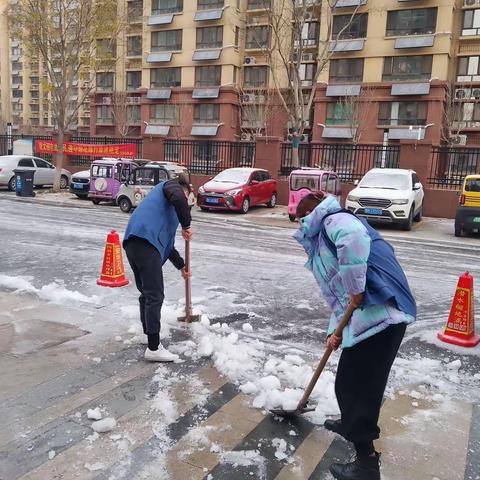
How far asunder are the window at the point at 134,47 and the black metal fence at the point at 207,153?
31826 mm

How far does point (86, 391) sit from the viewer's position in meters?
3.86

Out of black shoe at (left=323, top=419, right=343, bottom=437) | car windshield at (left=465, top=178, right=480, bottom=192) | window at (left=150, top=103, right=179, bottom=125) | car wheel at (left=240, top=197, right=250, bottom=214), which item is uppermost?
window at (left=150, top=103, right=179, bottom=125)

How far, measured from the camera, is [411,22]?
122ft

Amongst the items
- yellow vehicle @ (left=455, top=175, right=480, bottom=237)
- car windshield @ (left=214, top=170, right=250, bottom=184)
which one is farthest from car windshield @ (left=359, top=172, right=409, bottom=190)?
car windshield @ (left=214, top=170, right=250, bottom=184)

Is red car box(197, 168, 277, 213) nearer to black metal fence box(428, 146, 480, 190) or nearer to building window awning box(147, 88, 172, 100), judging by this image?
black metal fence box(428, 146, 480, 190)

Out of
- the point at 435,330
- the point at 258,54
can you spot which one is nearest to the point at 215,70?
the point at 258,54

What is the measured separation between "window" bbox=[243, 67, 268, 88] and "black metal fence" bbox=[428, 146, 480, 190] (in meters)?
27.3

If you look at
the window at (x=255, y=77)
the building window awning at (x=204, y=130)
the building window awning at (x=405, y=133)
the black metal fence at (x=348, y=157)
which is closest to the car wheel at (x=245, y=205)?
the black metal fence at (x=348, y=157)

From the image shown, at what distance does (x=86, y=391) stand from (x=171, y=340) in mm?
1203

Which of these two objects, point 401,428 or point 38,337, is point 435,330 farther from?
point 38,337

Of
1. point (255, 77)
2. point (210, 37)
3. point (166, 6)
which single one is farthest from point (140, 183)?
point (166, 6)

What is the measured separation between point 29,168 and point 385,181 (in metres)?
15.5

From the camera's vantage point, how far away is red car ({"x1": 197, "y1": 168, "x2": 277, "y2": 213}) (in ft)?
55.0

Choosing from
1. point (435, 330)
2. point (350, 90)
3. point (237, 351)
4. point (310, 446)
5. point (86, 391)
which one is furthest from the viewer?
point (350, 90)
